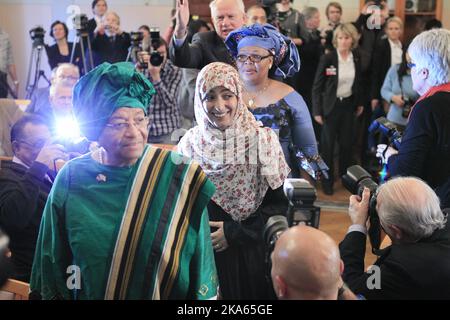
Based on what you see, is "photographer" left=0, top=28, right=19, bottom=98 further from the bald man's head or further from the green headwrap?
the bald man's head

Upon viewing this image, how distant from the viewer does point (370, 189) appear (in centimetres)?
170

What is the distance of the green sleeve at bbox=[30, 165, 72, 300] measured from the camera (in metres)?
1.44

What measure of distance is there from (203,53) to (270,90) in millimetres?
478

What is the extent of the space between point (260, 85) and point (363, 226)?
72cm

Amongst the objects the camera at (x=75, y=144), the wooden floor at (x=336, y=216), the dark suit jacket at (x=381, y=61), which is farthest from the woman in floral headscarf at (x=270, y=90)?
the dark suit jacket at (x=381, y=61)

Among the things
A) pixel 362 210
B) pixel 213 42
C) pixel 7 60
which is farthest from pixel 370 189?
pixel 7 60

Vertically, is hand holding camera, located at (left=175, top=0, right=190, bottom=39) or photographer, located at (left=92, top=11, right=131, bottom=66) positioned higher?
hand holding camera, located at (left=175, top=0, right=190, bottom=39)

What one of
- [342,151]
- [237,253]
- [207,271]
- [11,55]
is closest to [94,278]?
[207,271]

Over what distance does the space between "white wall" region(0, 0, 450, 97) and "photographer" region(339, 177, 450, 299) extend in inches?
172

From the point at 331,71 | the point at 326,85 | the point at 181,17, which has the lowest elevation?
the point at 326,85

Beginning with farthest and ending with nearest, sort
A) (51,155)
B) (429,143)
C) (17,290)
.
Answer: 1. (429,143)
2. (51,155)
3. (17,290)

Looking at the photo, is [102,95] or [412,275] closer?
[102,95]

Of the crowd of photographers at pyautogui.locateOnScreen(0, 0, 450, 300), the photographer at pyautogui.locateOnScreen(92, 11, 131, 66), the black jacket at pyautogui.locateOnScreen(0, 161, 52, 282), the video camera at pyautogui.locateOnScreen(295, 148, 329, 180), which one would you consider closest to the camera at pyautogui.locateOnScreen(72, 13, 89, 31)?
the photographer at pyautogui.locateOnScreen(92, 11, 131, 66)

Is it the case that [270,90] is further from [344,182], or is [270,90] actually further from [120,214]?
[120,214]
